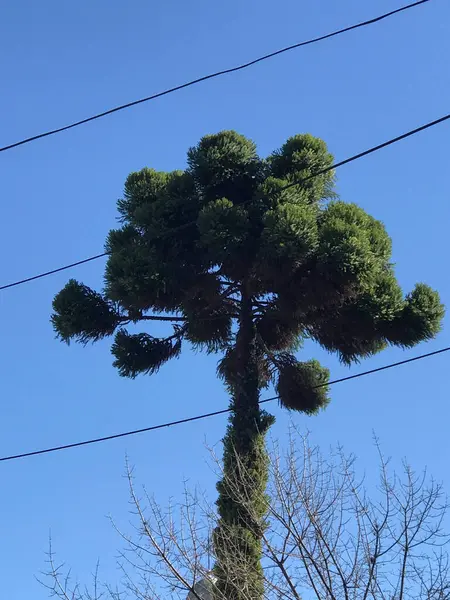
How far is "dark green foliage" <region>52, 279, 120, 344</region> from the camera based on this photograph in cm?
1301

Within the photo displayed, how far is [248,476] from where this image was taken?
11.0m

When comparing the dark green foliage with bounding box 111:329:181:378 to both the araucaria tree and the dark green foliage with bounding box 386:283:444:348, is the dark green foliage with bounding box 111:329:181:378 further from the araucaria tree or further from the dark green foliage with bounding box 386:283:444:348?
the dark green foliage with bounding box 386:283:444:348

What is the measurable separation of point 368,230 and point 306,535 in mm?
4091

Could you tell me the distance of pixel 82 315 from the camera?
42.7 feet

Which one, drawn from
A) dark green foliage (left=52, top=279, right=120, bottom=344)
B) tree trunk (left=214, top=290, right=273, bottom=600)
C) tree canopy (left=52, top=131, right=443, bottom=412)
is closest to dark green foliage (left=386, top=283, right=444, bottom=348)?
tree canopy (left=52, top=131, right=443, bottom=412)

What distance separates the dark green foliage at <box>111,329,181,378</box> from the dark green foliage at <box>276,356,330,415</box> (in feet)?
4.43

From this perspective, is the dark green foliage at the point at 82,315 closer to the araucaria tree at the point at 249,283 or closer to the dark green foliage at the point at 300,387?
the araucaria tree at the point at 249,283

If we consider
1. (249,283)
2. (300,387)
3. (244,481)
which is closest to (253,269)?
Answer: (249,283)

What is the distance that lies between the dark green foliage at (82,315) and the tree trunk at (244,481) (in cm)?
165

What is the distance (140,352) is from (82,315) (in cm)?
84

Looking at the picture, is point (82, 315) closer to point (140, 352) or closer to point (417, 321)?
point (140, 352)

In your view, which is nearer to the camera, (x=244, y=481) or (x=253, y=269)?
(x=244, y=481)

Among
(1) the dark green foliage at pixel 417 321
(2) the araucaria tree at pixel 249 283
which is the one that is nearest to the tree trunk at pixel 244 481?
(2) the araucaria tree at pixel 249 283

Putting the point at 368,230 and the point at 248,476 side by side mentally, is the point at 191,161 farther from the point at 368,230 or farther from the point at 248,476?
the point at 248,476
